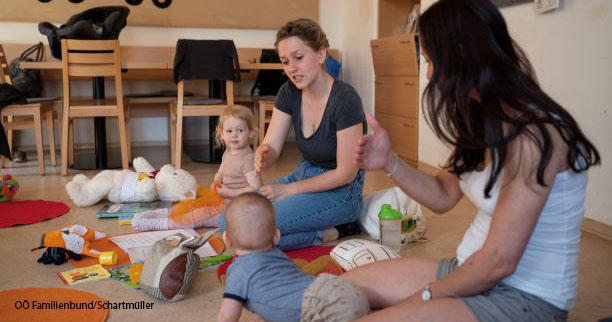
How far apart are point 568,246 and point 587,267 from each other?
1.26m

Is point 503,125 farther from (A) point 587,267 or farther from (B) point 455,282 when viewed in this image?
(A) point 587,267

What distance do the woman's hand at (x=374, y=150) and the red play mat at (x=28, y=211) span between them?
6.91 ft

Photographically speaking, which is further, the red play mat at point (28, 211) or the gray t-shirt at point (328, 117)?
the red play mat at point (28, 211)

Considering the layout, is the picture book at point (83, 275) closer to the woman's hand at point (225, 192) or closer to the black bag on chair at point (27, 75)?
the woman's hand at point (225, 192)

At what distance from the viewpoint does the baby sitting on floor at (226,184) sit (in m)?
2.75

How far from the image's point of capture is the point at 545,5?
113 inches

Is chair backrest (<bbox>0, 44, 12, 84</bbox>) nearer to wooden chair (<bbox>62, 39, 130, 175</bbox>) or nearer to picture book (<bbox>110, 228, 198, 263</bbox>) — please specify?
wooden chair (<bbox>62, 39, 130, 175</bbox>)

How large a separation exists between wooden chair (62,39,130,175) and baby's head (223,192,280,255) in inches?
116

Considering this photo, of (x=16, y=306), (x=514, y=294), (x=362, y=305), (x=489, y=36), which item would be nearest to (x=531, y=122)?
(x=489, y=36)

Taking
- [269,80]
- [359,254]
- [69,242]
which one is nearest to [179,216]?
[69,242]

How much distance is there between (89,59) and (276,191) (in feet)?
7.67

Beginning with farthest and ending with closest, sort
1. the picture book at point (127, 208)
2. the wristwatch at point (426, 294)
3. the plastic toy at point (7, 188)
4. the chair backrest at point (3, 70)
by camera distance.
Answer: the chair backrest at point (3, 70)
the plastic toy at point (7, 188)
the picture book at point (127, 208)
the wristwatch at point (426, 294)

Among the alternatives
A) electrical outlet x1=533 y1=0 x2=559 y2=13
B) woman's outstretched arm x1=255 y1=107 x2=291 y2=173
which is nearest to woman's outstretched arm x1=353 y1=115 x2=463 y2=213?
woman's outstretched arm x1=255 y1=107 x2=291 y2=173

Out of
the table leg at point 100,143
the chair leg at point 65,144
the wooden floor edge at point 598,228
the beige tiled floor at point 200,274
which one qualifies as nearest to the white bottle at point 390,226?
the beige tiled floor at point 200,274
